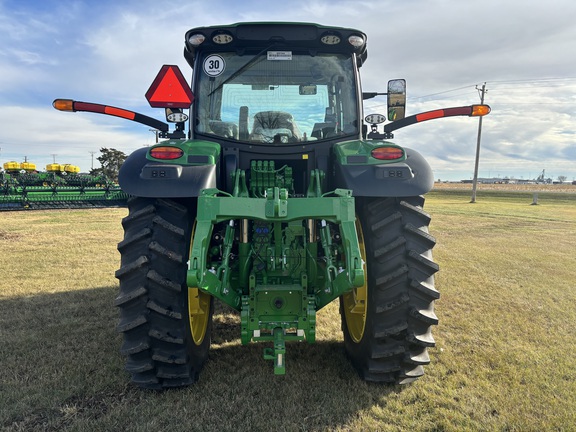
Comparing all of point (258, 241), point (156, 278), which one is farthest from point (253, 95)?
point (156, 278)

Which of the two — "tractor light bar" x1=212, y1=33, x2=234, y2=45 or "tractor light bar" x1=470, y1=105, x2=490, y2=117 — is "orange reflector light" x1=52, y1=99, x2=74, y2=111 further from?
"tractor light bar" x1=470, y1=105, x2=490, y2=117

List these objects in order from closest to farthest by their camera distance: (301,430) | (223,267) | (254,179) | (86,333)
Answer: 1. (301,430)
2. (223,267)
3. (254,179)
4. (86,333)

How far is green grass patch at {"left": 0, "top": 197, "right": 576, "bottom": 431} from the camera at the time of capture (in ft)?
8.77

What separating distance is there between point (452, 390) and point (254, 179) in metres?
2.27

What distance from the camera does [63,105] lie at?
3.24m

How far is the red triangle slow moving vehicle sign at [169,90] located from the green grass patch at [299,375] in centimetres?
218

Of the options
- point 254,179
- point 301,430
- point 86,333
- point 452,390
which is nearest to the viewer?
point 301,430

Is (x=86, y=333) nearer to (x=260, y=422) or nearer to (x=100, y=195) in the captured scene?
(x=260, y=422)

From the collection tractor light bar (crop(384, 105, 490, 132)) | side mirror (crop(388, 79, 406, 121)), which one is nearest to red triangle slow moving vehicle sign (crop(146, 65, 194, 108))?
side mirror (crop(388, 79, 406, 121))

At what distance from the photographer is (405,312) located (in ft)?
9.28

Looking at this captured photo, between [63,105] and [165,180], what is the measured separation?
122cm

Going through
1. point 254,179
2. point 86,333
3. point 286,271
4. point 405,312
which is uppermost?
point 254,179

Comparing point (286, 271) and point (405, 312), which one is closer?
point (405, 312)

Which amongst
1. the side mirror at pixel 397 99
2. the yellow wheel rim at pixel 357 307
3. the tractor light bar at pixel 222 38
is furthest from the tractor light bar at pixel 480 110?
the tractor light bar at pixel 222 38
